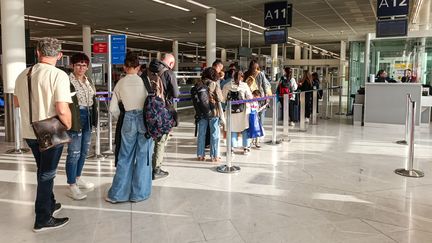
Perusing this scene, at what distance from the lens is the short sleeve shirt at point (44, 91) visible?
2.81 metres

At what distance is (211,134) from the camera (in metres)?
5.38

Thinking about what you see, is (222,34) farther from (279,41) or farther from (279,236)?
(279,236)

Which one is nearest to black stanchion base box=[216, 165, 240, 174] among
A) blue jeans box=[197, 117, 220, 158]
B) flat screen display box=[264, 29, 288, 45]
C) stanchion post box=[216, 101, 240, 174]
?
stanchion post box=[216, 101, 240, 174]

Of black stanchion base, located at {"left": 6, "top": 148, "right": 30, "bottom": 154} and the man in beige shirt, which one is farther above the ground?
the man in beige shirt

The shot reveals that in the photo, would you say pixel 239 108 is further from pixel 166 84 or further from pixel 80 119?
pixel 80 119

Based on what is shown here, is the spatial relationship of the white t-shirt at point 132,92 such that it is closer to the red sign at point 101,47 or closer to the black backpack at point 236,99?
the black backpack at point 236,99

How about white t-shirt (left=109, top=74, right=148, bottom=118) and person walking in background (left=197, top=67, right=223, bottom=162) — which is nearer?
white t-shirt (left=109, top=74, right=148, bottom=118)

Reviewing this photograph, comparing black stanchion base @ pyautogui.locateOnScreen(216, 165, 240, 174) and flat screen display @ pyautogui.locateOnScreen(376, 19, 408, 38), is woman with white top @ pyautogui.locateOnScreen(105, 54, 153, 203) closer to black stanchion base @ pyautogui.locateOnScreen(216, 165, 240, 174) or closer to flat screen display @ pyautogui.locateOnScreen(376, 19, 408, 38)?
black stanchion base @ pyautogui.locateOnScreen(216, 165, 240, 174)

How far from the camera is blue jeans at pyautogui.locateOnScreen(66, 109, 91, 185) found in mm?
3664

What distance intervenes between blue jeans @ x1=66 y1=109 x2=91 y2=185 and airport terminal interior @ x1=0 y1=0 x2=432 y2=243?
268 mm

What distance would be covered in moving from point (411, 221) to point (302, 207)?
35.5 inches

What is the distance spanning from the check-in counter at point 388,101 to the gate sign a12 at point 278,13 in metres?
3.11

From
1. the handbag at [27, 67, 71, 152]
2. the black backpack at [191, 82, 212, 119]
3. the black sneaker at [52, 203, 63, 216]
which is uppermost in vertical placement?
the black backpack at [191, 82, 212, 119]

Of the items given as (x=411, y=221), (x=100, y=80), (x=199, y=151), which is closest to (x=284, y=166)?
(x=199, y=151)
